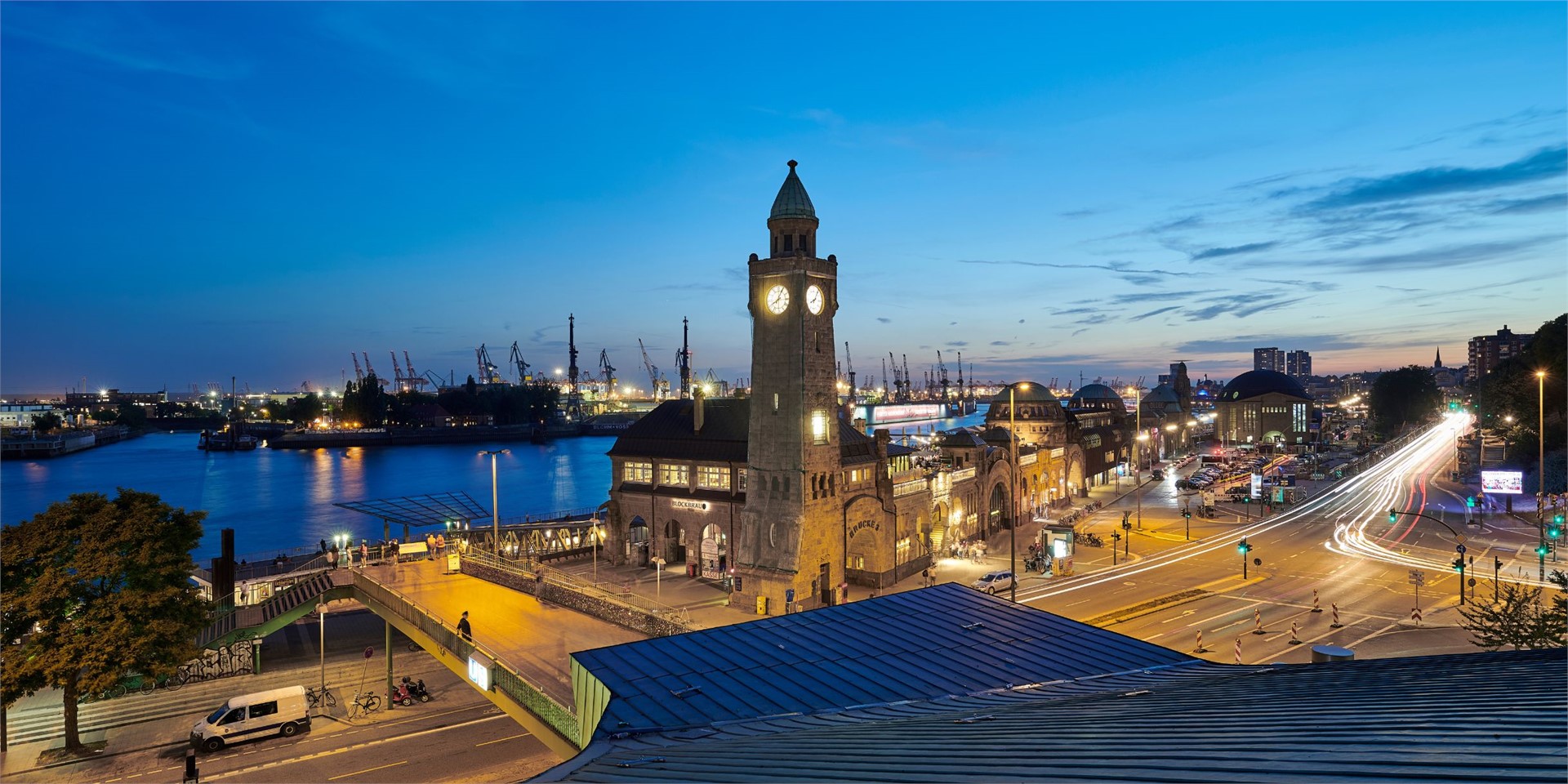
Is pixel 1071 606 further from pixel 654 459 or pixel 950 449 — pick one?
pixel 654 459

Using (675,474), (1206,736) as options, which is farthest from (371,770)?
(1206,736)

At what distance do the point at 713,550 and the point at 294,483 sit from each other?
114412 millimetres

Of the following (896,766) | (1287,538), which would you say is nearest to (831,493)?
(896,766)

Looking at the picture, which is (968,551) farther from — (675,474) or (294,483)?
(294,483)

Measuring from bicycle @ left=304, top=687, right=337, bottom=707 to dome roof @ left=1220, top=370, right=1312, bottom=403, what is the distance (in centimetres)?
15787

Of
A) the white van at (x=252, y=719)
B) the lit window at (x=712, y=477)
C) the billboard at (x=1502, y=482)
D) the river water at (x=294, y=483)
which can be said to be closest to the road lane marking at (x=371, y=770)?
the white van at (x=252, y=719)

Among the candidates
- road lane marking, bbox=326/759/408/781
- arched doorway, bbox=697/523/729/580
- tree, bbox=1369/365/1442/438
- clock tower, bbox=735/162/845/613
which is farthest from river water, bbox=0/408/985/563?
tree, bbox=1369/365/1442/438

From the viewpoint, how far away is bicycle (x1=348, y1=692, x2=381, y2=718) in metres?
34.0

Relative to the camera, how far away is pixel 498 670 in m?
25.6

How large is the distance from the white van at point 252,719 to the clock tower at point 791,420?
67.6 feet

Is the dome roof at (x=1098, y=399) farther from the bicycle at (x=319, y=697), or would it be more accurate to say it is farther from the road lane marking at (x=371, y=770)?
the road lane marking at (x=371, y=770)

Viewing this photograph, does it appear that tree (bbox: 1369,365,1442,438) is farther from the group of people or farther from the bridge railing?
the bridge railing

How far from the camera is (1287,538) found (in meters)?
63.5

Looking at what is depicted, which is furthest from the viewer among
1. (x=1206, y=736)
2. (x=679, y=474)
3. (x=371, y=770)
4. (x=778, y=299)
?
(x=679, y=474)
